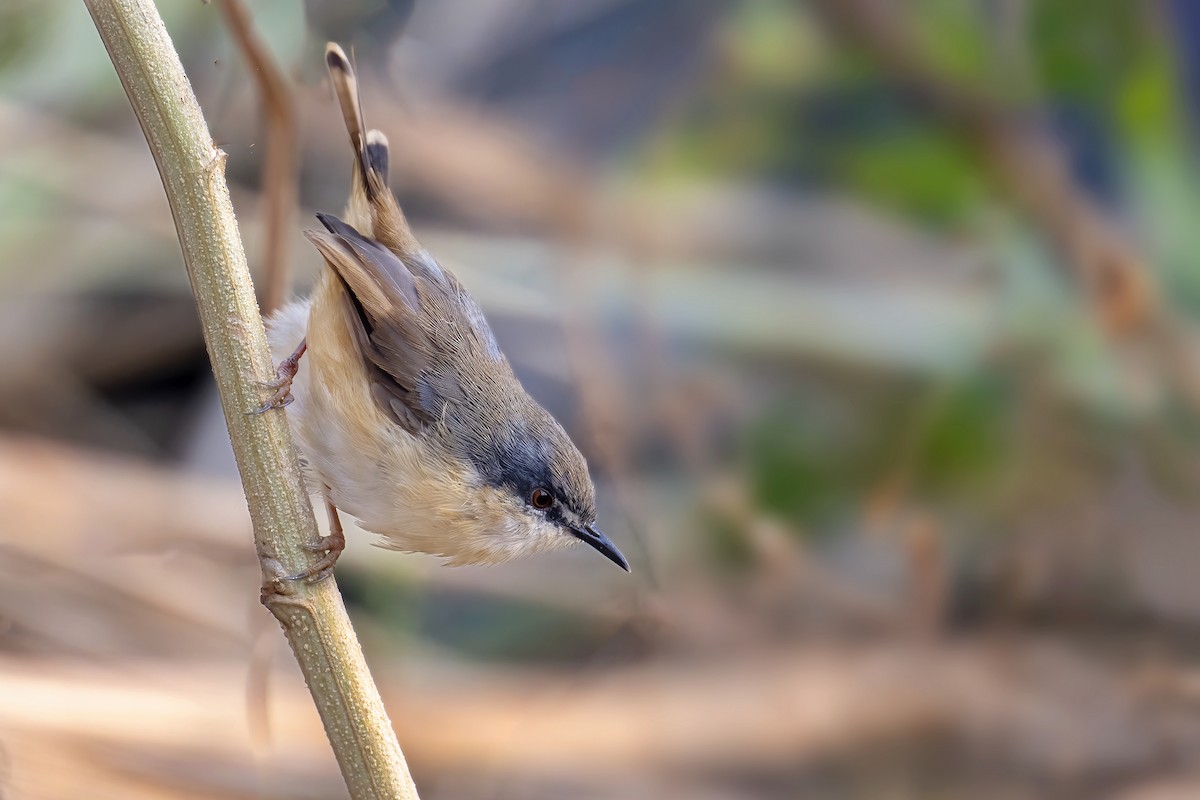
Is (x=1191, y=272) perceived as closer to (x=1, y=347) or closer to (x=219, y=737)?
(x=219, y=737)

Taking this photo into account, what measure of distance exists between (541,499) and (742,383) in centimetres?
163

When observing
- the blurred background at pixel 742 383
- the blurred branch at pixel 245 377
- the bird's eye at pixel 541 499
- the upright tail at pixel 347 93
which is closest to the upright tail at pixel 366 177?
the upright tail at pixel 347 93

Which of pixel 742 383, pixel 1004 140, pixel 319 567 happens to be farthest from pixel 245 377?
pixel 1004 140

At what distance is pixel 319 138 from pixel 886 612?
8.46ft

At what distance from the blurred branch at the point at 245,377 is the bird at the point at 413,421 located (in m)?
0.47

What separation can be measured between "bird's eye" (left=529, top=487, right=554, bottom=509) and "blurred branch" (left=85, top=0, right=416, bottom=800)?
27.7 inches

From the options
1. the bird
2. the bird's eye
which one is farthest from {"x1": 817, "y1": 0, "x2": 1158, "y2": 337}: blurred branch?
the bird's eye

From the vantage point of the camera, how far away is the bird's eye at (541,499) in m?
2.24

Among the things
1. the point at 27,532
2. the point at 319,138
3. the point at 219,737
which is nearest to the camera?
the point at 219,737

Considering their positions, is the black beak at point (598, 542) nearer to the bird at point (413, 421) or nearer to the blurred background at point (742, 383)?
the bird at point (413, 421)

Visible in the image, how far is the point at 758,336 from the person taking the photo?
3686 mm

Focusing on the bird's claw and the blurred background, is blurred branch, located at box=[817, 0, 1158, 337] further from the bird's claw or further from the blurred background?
the bird's claw

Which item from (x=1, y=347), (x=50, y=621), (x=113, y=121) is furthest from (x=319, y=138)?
(x=50, y=621)

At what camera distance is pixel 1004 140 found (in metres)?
3.63
